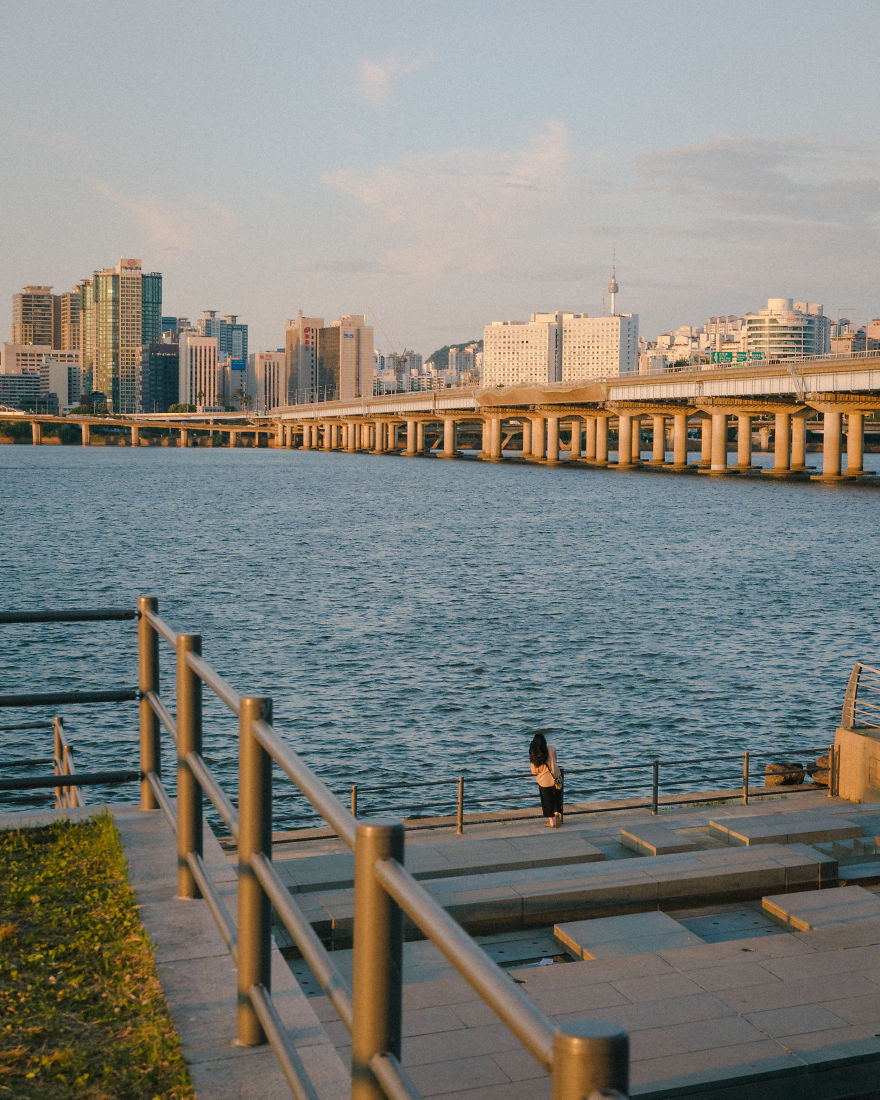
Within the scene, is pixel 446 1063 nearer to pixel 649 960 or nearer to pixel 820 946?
pixel 649 960

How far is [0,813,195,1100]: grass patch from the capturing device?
170 inches

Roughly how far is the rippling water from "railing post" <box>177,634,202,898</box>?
11.0m

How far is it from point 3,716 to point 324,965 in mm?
27956

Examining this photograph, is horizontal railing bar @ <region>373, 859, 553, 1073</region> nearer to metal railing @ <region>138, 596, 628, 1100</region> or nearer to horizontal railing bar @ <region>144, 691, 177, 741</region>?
metal railing @ <region>138, 596, 628, 1100</region>

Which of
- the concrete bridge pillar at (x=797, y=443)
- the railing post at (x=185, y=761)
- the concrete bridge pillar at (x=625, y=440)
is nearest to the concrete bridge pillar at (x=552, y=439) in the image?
the concrete bridge pillar at (x=625, y=440)

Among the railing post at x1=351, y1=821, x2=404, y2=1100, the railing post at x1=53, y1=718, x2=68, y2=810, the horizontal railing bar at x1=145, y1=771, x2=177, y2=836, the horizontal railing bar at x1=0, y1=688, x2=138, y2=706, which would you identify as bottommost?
the railing post at x1=53, y1=718, x2=68, y2=810

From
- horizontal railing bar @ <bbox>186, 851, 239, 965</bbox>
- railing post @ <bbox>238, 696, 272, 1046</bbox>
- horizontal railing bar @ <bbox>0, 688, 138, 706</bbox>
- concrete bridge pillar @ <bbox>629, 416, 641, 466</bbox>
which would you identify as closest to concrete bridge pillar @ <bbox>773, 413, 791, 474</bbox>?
concrete bridge pillar @ <bbox>629, 416, 641, 466</bbox>

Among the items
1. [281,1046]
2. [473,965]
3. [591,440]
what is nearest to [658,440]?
[591,440]

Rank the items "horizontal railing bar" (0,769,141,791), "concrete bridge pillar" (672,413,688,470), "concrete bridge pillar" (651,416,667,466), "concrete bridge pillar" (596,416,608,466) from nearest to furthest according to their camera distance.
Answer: "horizontal railing bar" (0,769,141,791) < "concrete bridge pillar" (672,413,688,470) < "concrete bridge pillar" (651,416,667,466) < "concrete bridge pillar" (596,416,608,466)

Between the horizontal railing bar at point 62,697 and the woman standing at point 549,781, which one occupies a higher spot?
the horizontal railing bar at point 62,697

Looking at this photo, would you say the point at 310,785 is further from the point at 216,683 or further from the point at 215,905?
the point at 215,905

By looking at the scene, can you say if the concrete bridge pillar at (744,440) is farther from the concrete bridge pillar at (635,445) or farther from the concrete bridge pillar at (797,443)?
the concrete bridge pillar at (635,445)

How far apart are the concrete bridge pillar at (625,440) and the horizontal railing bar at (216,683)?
145 meters

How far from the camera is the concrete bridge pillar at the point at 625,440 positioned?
151050 mm
